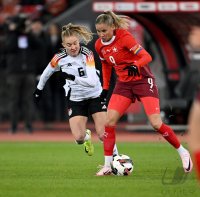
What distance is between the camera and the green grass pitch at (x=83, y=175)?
9.31 meters

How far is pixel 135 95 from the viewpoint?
36.8ft

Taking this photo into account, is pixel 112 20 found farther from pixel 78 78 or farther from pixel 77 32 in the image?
pixel 78 78

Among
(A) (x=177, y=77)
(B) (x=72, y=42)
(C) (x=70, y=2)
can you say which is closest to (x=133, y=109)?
(A) (x=177, y=77)

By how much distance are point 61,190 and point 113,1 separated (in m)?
10.6

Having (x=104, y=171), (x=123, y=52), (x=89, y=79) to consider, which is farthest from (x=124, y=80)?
(x=104, y=171)

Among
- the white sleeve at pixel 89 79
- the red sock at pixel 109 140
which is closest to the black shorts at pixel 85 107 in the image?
the white sleeve at pixel 89 79

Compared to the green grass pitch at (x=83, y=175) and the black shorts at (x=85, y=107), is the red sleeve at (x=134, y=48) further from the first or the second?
the green grass pitch at (x=83, y=175)

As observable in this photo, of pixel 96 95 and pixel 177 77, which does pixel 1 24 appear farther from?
pixel 96 95

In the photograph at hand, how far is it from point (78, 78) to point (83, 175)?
1572 mm

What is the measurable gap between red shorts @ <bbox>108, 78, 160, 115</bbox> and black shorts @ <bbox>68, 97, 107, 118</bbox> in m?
1.11

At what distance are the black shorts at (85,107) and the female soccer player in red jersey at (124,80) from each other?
108 centimetres

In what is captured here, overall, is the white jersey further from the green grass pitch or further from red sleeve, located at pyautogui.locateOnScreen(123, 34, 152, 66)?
the green grass pitch

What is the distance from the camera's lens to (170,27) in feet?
64.2

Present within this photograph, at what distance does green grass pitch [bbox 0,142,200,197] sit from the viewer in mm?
9312
